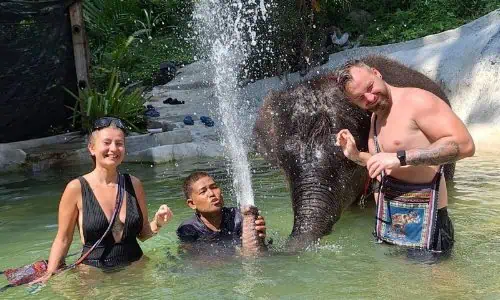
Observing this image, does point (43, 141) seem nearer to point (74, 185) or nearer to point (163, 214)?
point (74, 185)

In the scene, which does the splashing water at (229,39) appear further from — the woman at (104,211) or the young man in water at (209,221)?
the woman at (104,211)

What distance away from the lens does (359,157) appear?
446 centimetres

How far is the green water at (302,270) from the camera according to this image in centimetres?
441

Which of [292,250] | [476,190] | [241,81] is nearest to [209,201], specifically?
[292,250]

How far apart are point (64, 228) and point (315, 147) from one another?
1.94m

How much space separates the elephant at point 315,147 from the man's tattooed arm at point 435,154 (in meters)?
1.33

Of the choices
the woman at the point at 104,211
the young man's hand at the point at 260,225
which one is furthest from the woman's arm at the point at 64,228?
A: the young man's hand at the point at 260,225

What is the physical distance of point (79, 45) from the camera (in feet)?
36.3

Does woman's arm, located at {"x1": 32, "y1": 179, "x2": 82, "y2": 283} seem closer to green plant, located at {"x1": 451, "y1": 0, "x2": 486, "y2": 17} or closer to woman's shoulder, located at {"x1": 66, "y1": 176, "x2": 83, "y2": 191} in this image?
woman's shoulder, located at {"x1": 66, "y1": 176, "x2": 83, "y2": 191}

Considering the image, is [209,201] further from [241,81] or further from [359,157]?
[241,81]

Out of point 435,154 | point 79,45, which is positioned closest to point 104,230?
point 435,154

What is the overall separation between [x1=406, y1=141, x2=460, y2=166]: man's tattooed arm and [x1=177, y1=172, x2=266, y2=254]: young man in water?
134 cm

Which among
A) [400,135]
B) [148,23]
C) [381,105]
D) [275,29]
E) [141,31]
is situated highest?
[148,23]

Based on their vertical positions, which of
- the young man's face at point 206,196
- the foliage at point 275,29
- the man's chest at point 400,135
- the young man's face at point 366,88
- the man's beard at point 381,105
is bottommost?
the young man's face at point 206,196
